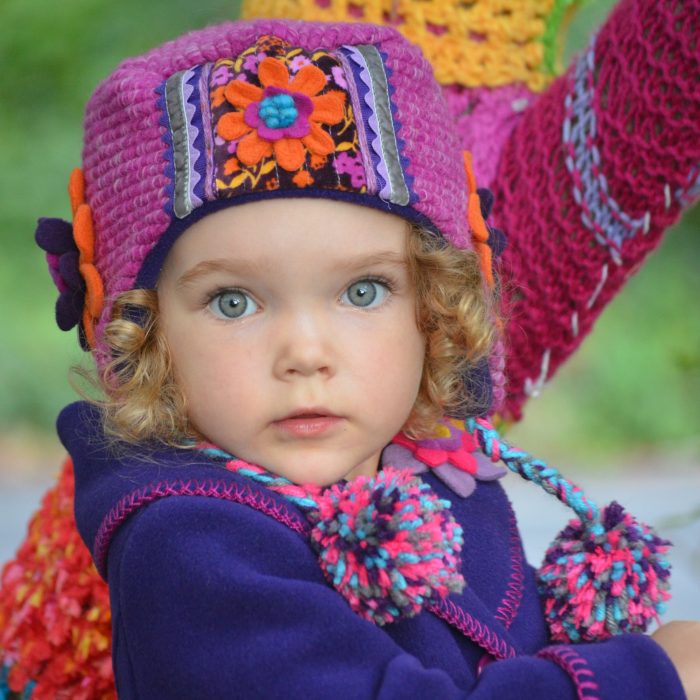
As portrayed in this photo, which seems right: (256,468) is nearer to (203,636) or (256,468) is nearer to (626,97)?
(203,636)

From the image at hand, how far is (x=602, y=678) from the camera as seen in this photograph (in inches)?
43.7

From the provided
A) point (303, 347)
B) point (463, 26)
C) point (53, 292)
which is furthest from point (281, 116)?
point (53, 292)

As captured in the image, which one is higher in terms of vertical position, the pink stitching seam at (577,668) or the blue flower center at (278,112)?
the blue flower center at (278,112)

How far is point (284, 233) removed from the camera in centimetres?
117

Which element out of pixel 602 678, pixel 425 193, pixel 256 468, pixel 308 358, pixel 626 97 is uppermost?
pixel 626 97

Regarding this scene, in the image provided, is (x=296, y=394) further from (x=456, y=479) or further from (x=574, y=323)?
(x=574, y=323)

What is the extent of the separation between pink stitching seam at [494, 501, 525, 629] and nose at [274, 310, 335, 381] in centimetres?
36

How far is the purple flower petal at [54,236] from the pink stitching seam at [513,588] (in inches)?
25.6

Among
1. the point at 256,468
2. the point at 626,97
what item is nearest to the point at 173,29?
the point at 626,97

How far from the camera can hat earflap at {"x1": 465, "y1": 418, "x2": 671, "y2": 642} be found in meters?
1.29

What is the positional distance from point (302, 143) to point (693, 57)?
1.79 ft

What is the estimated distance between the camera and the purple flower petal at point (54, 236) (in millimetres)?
1356

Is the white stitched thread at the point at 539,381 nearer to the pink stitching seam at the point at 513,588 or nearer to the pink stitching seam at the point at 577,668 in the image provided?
the pink stitching seam at the point at 513,588

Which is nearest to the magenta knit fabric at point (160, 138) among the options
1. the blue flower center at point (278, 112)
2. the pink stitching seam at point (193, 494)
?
the blue flower center at point (278, 112)
